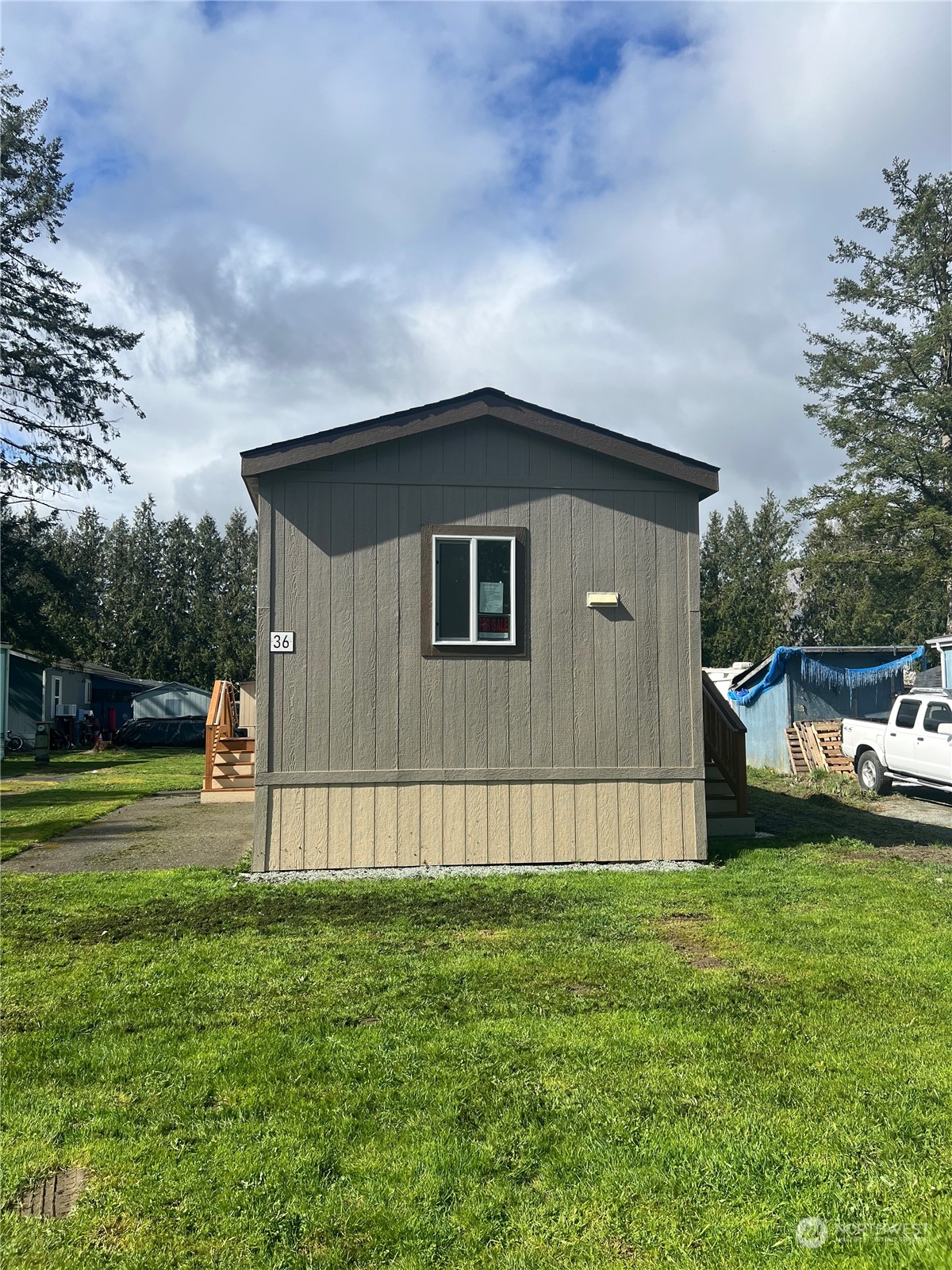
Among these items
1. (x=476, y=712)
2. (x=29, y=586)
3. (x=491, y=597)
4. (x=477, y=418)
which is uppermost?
(x=29, y=586)

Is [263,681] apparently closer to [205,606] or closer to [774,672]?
[774,672]

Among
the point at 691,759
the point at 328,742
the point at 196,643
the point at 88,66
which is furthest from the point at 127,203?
the point at 196,643

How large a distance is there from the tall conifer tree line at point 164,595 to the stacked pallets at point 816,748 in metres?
32.2

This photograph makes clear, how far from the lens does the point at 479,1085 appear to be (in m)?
3.57

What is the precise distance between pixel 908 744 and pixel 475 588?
8675 mm

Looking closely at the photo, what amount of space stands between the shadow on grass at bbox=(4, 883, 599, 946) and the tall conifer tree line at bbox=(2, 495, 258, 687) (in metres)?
37.3

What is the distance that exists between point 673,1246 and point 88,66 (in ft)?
34.0

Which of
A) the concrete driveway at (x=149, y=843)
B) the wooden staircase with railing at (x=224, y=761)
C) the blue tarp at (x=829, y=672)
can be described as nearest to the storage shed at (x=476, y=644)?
the concrete driveway at (x=149, y=843)

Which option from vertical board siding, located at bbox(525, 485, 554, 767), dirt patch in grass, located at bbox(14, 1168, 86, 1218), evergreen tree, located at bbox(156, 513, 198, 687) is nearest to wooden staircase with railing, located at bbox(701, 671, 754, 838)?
vertical board siding, located at bbox(525, 485, 554, 767)

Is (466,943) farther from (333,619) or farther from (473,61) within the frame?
(473,61)

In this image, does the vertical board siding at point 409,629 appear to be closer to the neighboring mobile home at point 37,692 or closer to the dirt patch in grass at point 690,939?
the dirt patch in grass at point 690,939

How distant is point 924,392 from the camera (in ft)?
83.7

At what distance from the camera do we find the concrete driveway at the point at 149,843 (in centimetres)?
858

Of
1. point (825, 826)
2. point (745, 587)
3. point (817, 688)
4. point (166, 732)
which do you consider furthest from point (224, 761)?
point (745, 587)
